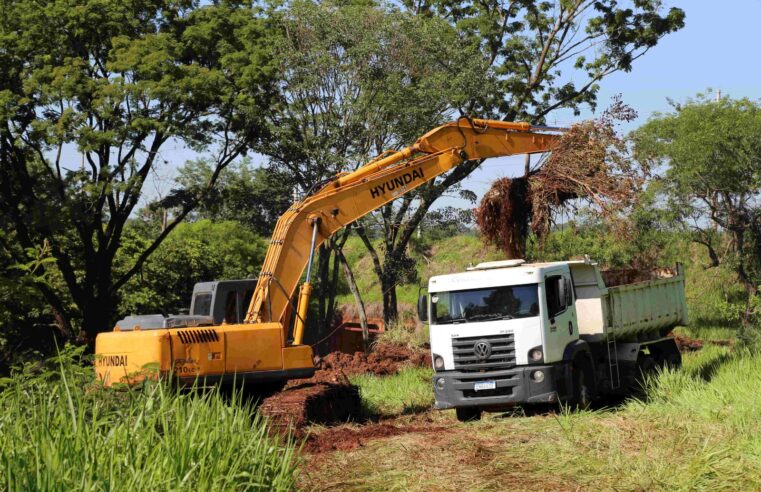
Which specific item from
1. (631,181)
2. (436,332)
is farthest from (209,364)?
(631,181)

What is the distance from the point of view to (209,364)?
16.2 m

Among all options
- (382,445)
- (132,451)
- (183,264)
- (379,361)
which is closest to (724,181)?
(379,361)

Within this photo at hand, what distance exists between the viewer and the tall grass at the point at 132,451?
7.37 metres

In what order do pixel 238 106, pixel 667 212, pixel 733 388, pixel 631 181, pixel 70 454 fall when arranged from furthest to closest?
pixel 667 212
pixel 238 106
pixel 631 181
pixel 733 388
pixel 70 454

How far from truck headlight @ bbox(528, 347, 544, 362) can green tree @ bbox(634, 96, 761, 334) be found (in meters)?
21.8

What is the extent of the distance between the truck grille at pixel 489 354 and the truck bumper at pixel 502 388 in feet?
0.39

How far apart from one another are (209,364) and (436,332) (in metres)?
4.01

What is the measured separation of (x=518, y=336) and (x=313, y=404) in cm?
368

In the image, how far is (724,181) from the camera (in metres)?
37.6

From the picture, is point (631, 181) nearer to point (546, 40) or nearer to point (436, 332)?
point (436, 332)

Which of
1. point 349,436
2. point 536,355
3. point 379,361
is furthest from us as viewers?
point 379,361

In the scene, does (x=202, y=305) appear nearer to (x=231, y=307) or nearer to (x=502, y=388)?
(x=231, y=307)

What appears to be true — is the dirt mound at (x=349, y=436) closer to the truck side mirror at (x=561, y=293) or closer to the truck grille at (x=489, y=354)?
the truck grille at (x=489, y=354)

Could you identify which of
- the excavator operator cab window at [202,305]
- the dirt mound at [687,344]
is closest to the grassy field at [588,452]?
the excavator operator cab window at [202,305]
